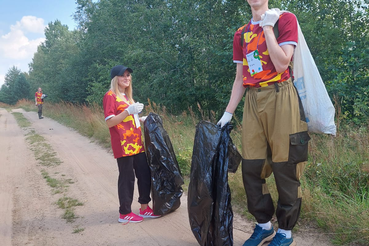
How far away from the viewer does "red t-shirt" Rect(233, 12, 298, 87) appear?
227 centimetres

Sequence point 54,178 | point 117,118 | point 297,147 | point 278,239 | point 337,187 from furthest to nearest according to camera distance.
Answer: point 54,178 → point 337,187 → point 117,118 → point 278,239 → point 297,147

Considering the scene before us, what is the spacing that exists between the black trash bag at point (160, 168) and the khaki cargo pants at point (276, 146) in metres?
1.17

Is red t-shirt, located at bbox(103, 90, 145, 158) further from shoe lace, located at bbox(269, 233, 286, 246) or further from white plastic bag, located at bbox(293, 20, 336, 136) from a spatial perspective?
white plastic bag, located at bbox(293, 20, 336, 136)

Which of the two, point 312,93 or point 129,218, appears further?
point 129,218

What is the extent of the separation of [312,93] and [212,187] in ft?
3.65

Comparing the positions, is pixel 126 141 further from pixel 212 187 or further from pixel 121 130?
pixel 212 187

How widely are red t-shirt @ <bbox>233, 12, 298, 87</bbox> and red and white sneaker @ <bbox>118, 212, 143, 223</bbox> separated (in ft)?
6.62

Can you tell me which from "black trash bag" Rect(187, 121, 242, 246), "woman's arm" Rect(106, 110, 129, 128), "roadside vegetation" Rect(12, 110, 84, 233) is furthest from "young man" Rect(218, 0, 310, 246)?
"roadside vegetation" Rect(12, 110, 84, 233)

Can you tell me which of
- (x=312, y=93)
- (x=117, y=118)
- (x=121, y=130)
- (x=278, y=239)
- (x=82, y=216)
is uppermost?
(x=312, y=93)

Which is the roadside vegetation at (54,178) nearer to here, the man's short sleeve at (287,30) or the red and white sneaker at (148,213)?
the red and white sneaker at (148,213)

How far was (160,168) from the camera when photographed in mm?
3559

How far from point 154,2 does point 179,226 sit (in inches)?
491

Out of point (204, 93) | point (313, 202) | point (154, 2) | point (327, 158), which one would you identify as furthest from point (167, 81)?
point (313, 202)

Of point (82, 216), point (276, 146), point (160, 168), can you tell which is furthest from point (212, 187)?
point (82, 216)
